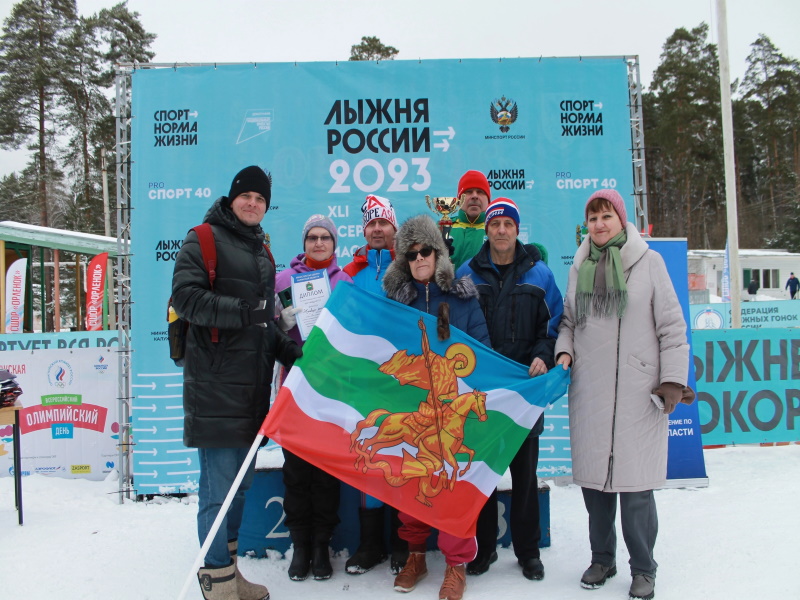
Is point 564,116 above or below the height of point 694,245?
below

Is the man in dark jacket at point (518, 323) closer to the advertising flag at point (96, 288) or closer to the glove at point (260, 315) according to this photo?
the glove at point (260, 315)

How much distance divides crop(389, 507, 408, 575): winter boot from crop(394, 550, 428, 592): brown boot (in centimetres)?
10

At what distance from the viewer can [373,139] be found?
16.8 feet

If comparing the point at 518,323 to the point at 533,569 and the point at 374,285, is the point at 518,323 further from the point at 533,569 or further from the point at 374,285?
the point at 533,569

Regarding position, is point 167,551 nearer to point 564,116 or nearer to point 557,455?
point 557,455

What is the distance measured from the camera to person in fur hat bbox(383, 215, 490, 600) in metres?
3.04

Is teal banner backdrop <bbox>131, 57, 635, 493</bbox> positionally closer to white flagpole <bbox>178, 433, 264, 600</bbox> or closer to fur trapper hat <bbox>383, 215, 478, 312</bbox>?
fur trapper hat <bbox>383, 215, 478, 312</bbox>

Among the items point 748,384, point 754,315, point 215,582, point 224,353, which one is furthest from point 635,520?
point 754,315

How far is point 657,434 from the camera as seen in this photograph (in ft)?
9.64

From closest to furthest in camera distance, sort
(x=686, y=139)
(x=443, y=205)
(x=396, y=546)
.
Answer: (x=396, y=546), (x=443, y=205), (x=686, y=139)

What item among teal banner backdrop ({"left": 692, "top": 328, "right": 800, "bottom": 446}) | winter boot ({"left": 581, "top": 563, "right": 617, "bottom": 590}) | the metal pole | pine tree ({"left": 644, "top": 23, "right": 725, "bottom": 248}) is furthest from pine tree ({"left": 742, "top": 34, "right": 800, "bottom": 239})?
winter boot ({"left": 581, "top": 563, "right": 617, "bottom": 590})

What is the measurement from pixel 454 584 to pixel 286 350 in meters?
1.53

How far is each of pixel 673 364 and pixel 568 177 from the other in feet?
9.01

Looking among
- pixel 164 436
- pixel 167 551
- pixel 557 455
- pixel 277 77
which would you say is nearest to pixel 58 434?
pixel 164 436
